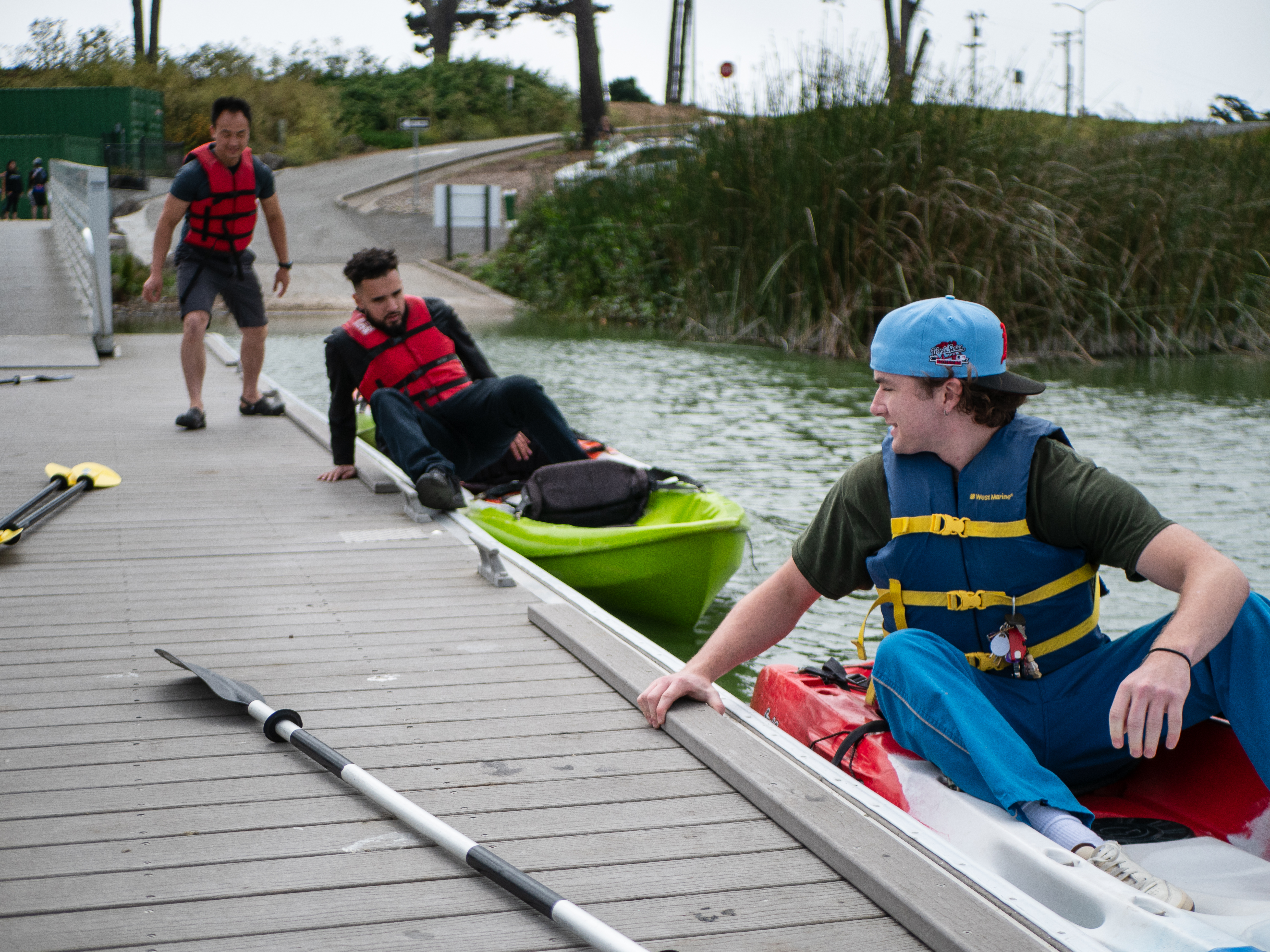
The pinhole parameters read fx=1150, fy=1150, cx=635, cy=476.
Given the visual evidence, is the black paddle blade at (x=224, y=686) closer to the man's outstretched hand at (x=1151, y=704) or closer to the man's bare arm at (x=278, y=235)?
the man's outstretched hand at (x=1151, y=704)

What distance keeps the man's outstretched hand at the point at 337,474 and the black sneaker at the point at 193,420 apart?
5.64ft

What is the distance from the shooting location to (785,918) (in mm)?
1775

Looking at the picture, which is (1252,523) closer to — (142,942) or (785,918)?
(785,918)

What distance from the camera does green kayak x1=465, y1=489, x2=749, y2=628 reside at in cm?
419

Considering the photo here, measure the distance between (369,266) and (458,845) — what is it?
3.58 meters

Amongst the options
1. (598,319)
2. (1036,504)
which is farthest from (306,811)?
(598,319)

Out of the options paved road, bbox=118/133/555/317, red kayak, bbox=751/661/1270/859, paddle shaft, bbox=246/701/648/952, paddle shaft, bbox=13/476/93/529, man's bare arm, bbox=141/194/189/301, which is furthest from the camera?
paved road, bbox=118/133/555/317

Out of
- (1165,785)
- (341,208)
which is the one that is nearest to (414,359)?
(1165,785)

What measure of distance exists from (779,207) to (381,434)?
27.2ft

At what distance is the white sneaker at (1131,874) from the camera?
181 cm

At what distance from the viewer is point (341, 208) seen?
24.6 meters

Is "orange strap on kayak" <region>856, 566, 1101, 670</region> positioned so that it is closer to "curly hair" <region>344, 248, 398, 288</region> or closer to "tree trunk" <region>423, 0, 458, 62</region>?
"curly hair" <region>344, 248, 398, 288</region>

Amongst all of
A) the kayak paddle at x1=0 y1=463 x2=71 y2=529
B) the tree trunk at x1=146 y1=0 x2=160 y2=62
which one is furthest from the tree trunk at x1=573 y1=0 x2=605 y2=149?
the kayak paddle at x1=0 y1=463 x2=71 y2=529

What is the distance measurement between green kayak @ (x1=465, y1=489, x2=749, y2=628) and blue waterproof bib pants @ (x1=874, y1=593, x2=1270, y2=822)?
1.85m
